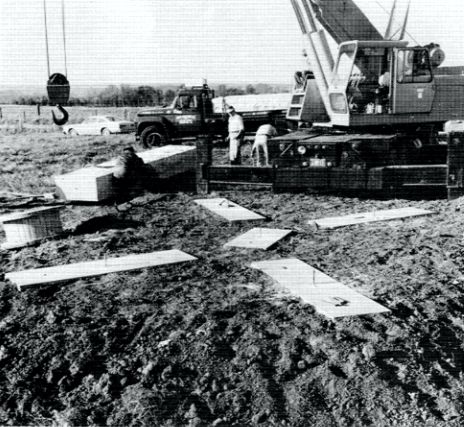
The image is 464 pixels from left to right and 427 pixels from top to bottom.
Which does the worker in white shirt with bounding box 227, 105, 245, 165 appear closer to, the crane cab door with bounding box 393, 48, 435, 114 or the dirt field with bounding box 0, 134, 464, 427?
the crane cab door with bounding box 393, 48, 435, 114

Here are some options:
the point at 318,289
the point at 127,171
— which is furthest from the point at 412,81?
the point at 318,289

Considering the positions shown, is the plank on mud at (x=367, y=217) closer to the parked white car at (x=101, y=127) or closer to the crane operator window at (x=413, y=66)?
the crane operator window at (x=413, y=66)

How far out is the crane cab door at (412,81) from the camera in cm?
1107

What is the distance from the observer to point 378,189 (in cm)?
1058

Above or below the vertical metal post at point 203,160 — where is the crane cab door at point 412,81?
above

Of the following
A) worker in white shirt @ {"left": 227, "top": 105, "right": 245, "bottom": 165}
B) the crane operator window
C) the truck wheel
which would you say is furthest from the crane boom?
the truck wheel

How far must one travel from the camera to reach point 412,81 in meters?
11.2

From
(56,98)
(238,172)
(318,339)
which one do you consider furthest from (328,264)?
(56,98)

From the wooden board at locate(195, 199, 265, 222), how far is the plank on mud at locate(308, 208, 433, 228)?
997mm

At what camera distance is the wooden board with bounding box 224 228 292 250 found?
25.8 ft

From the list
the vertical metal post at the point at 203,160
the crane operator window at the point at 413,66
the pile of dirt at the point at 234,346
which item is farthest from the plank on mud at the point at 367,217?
the vertical metal post at the point at 203,160

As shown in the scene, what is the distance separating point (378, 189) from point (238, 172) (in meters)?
2.61

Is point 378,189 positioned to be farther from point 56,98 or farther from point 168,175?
point 56,98

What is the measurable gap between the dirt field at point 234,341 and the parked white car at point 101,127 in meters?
21.3
